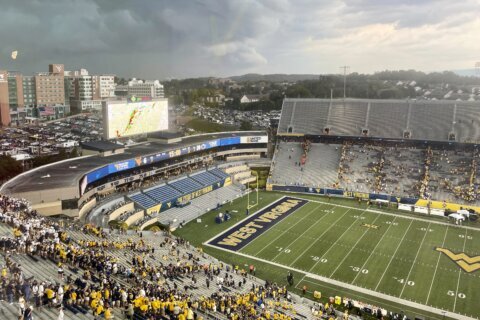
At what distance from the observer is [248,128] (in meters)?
76.2

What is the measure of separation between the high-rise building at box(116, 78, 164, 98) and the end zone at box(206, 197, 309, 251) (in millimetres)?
64891

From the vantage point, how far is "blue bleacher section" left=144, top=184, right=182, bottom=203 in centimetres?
3912

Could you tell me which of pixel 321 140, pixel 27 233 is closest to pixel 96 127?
pixel 321 140

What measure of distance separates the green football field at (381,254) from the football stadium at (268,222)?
145mm

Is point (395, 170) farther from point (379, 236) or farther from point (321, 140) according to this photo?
point (379, 236)

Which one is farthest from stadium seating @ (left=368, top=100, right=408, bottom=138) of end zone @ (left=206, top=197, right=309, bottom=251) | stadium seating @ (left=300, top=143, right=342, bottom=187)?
end zone @ (left=206, top=197, right=309, bottom=251)

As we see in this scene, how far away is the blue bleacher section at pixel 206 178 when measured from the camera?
45.5 m

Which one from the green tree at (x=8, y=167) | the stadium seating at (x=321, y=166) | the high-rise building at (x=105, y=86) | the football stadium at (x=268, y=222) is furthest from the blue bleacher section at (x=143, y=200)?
the high-rise building at (x=105, y=86)

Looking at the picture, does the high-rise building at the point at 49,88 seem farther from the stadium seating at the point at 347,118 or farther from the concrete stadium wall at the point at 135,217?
the concrete stadium wall at the point at 135,217

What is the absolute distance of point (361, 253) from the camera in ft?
98.8

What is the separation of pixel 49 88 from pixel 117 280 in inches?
3604

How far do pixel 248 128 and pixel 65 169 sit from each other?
44825 millimetres

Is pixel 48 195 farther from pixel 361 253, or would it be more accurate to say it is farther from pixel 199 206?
pixel 361 253

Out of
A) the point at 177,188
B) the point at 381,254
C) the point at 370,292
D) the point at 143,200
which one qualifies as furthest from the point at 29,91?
the point at 370,292
